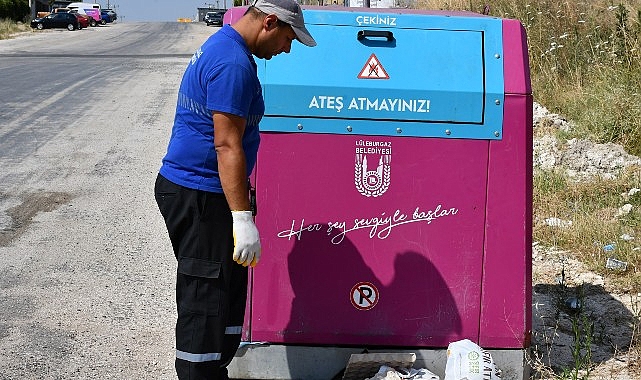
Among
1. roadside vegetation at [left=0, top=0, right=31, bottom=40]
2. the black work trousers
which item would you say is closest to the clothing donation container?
the black work trousers

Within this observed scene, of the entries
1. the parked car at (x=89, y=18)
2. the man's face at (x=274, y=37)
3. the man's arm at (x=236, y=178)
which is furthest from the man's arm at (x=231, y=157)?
the parked car at (x=89, y=18)

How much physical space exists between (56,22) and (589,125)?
172 feet

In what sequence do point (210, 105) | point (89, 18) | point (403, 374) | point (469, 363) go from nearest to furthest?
point (210, 105)
point (469, 363)
point (403, 374)
point (89, 18)

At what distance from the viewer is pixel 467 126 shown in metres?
3.73

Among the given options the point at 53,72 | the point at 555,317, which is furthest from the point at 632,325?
the point at 53,72

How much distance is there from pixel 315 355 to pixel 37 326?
174 centimetres

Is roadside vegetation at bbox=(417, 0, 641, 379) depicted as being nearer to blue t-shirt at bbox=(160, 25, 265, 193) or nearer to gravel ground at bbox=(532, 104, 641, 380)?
gravel ground at bbox=(532, 104, 641, 380)

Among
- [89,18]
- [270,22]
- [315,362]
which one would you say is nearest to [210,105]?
[270,22]

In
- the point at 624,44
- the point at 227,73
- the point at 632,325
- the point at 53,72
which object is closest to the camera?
the point at 227,73

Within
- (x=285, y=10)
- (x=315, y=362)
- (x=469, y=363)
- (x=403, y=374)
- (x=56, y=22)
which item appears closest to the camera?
(x=285, y=10)

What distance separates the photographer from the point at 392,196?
3.77 m

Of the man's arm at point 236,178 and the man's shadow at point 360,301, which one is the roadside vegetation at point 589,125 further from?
the man's arm at point 236,178

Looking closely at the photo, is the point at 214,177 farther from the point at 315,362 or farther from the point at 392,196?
the point at 315,362

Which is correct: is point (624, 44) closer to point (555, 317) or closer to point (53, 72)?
point (555, 317)
